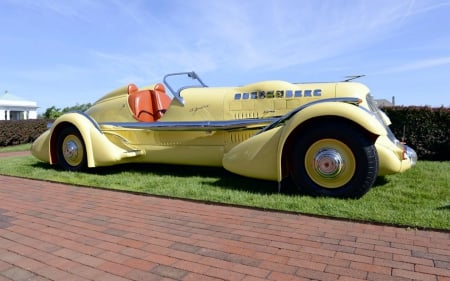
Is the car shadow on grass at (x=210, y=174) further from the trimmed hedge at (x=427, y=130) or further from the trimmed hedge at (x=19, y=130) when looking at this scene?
the trimmed hedge at (x=19, y=130)

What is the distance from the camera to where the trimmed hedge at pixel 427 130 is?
838 cm

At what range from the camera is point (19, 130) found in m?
16.8

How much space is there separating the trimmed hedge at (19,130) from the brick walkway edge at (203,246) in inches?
507

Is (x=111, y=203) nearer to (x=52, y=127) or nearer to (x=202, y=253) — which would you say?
(x=202, y=253)

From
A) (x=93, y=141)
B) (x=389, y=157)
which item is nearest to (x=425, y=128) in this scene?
(x=389, y=157)

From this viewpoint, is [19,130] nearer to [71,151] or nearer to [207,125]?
[71,151]

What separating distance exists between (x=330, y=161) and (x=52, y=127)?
5.57 metres

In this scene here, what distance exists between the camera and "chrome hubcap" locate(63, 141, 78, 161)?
752cm

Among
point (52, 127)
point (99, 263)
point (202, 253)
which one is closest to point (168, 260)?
point (202, 253)

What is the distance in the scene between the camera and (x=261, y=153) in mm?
5215

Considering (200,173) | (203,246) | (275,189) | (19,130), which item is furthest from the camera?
(19,130)

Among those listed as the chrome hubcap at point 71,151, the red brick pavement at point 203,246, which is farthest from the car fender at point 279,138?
the chrome hubcap at point 71,151

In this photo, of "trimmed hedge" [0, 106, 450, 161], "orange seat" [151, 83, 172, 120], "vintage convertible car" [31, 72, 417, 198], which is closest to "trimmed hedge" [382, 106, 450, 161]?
"trimmed hedge" [0, 106, 450, 161]

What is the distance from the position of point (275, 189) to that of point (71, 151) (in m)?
4.20
